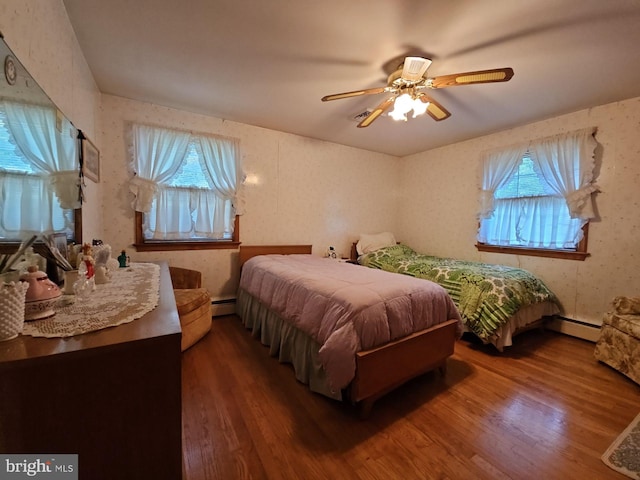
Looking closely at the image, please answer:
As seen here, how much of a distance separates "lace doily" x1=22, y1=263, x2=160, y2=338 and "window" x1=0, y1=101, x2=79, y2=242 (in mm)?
337

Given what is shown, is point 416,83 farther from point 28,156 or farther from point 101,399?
point 101,399

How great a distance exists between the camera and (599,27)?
5.32ft

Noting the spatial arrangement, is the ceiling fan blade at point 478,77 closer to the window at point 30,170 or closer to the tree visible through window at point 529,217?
the tree visible through window at point 529,217

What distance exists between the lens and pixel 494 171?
3459 millimetres

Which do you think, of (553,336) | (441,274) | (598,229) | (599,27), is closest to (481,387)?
(441,274)

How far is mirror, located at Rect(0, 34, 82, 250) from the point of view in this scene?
3.05ft

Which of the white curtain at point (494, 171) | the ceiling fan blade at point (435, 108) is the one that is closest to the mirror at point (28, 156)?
the ceiling fan blade at point (435, 108)

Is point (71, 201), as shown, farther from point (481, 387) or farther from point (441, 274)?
point (441, 274)

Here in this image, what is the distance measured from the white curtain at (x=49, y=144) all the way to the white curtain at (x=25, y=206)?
8 centimetres

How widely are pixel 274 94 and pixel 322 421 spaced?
9.00 ft

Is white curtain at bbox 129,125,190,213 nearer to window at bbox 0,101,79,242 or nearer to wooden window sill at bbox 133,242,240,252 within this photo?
wooden window sill at bbox 133,242,240,252

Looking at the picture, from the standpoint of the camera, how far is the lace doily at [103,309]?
2.68 ft

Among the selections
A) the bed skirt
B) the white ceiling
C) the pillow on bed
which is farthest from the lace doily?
the pillow on bed

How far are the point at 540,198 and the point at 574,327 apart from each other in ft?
4.88
